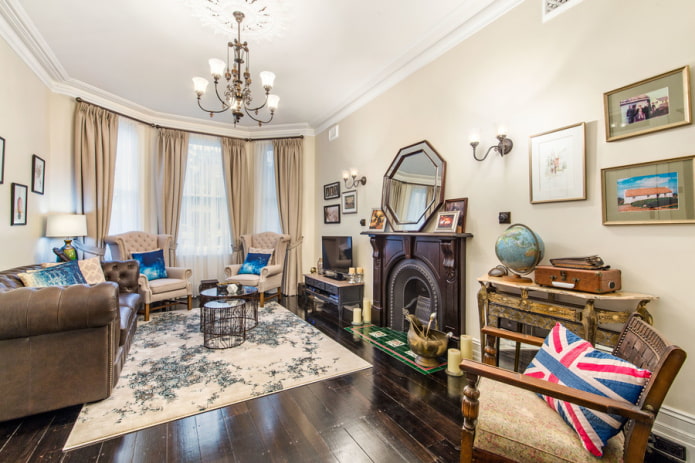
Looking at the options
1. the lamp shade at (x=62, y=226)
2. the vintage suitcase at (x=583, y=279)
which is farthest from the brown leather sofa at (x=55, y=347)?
the vintage suitcase at (x=583, y=279)

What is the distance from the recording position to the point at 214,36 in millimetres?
3246

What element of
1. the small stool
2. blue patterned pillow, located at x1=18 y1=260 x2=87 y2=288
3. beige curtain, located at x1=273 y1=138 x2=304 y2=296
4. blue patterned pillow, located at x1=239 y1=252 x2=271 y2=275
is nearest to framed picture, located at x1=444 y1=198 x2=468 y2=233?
the small stool

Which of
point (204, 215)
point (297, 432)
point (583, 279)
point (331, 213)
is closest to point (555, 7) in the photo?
point (583, 279)

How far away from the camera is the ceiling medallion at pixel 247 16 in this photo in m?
2.76

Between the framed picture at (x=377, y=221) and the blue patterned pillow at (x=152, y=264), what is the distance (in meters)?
3.17

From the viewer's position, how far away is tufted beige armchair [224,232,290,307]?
4815 mm

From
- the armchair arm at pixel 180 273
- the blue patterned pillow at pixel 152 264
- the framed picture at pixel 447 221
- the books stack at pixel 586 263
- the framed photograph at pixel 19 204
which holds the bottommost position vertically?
the armchair arm at pixel 180 273

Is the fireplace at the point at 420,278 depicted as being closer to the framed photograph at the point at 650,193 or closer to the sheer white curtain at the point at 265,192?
the framed photograph at the point at 650,193

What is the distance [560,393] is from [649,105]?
1839mm

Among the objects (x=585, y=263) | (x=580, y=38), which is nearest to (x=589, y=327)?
(x=585, y=263)

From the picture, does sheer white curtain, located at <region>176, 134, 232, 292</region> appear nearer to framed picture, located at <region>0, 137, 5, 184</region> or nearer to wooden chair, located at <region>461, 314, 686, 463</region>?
framed picture, located at <region>0, 137, 5, 184</region>

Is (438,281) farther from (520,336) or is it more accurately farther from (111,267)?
(111,267)

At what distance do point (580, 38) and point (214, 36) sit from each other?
10.8 ft

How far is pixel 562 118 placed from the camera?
229 cm
